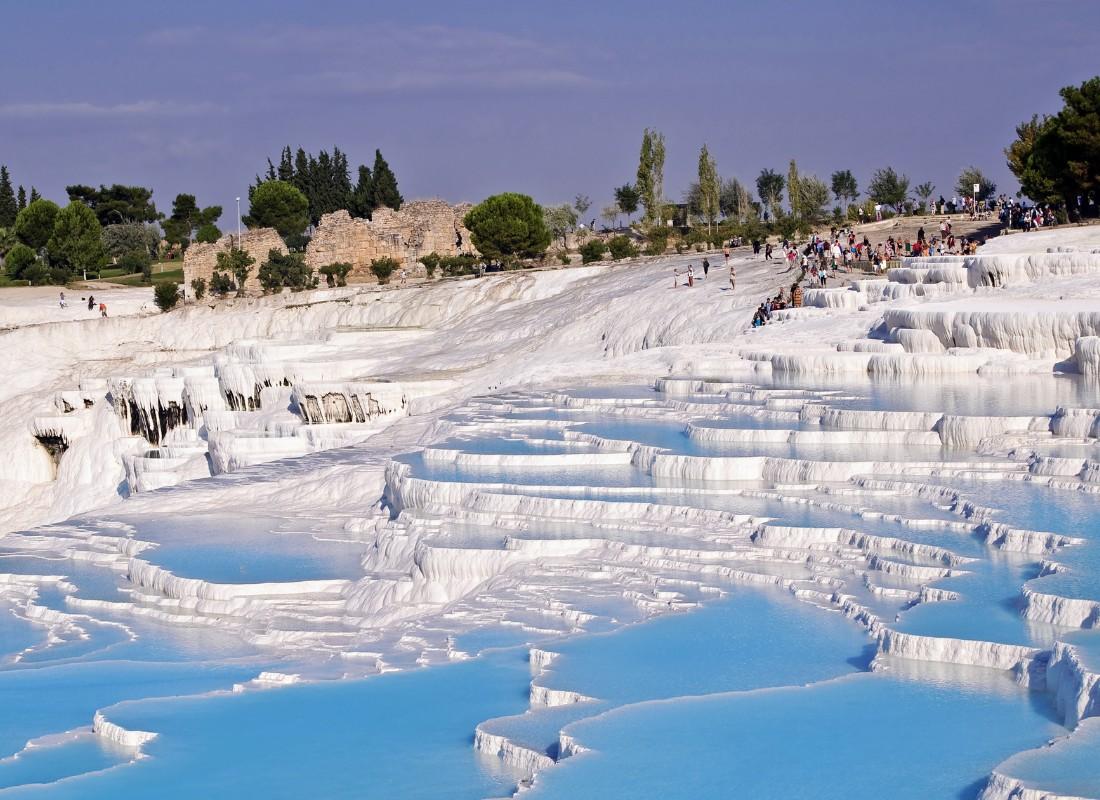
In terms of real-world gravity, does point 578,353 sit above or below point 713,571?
above

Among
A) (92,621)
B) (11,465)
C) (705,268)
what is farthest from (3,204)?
(92,621)

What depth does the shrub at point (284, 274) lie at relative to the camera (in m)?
32.5

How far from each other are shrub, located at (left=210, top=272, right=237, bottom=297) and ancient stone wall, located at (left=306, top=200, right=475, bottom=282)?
2020mm

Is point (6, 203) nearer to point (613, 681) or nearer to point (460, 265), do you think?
point (460, 265)

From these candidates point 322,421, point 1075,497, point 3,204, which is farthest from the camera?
point 3,204

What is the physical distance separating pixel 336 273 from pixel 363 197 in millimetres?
15622

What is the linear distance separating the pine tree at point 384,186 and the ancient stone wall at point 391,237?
37.0 ft

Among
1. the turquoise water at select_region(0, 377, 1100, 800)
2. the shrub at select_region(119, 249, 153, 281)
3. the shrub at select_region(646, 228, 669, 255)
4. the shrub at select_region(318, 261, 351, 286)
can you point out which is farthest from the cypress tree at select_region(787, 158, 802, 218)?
the turquoise water at select_region(0, 377, 1100, 800)

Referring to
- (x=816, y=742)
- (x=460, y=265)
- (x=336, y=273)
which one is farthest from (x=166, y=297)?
(x=816, y=742)

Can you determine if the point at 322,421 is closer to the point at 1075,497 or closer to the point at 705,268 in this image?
the point at 705,268

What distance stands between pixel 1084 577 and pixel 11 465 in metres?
18.9

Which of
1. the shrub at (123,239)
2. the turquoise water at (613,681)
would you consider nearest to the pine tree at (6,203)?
the shrub at (123,239)

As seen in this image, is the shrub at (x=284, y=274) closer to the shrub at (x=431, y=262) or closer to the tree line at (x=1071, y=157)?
the shrub at (x=431, y=262)

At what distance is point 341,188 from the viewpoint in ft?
160
